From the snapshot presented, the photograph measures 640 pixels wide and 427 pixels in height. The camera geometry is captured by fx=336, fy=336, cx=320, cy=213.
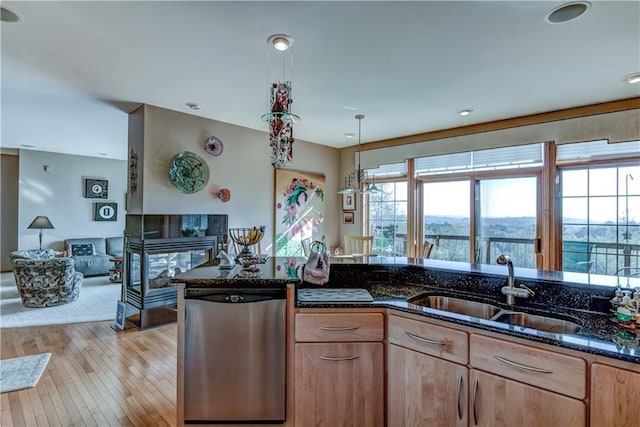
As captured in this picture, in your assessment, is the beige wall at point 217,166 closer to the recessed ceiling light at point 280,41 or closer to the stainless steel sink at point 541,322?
the recessed ceiling light at point 280,41

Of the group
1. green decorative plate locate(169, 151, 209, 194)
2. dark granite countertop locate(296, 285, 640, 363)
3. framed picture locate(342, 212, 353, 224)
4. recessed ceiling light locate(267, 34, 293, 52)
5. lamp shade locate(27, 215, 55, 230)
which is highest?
recessed ceiling light locate(267, 34, 293, 52)

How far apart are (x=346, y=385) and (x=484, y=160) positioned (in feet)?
14.0

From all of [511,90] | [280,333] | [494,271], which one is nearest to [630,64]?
[511,90]

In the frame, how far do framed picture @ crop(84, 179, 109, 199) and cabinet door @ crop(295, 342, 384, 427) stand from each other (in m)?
8.39

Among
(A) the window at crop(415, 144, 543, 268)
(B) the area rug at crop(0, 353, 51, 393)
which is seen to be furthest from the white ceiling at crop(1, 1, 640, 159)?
(B) the area rug at crop(0, 353, 51, 393)

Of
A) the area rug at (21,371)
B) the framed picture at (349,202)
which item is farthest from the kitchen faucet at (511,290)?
the framed picture at (349,202)

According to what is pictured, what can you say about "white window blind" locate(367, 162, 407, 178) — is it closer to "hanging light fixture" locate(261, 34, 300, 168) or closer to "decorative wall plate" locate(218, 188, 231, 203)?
"decorative wall plate" locate(218, 188, 231, 203)

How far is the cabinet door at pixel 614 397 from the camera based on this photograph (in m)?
1.21

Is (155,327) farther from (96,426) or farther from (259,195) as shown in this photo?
(259,195)

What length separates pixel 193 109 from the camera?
14.2 ft

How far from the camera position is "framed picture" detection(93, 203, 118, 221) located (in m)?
8.23

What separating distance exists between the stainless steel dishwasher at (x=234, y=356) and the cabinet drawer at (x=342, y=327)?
0.17 m

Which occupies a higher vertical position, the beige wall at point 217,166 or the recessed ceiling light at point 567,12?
the recessed ceiling light at point 567,12

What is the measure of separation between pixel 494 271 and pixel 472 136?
11.1ft
